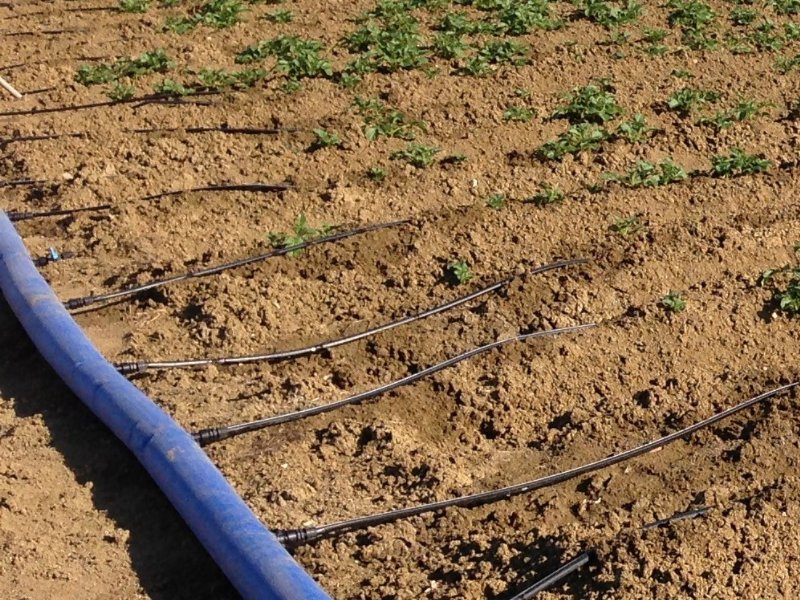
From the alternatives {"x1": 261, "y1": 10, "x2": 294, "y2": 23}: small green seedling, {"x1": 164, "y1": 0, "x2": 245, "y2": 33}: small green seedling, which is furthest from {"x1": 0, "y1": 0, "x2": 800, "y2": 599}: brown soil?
{"x1": 261, "y1": 10, "x2": 294, "y2": 23}: small green seedling

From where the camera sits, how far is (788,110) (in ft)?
29.7

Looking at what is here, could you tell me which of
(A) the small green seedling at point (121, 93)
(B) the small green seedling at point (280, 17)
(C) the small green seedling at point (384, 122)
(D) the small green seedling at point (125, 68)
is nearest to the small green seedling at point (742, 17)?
(C) the small green seedling at point (384, 122)

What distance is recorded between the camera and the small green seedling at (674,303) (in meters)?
6.67

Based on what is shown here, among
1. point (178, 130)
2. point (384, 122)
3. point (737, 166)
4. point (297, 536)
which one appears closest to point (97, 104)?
point (178, 130)

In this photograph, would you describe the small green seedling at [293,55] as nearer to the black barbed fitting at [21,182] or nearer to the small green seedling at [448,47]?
the small green seedling at [448,47]

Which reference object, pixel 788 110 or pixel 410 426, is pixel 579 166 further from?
pixel 410 426

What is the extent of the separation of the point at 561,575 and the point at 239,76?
5729 mm

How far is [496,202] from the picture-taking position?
25.5 ft

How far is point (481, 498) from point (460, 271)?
191 centimetres

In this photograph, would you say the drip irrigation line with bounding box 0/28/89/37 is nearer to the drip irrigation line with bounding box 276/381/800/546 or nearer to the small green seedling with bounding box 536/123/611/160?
the small green seedling with bounding box 536/123/611/160

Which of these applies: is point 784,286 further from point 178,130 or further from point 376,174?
point 178,130

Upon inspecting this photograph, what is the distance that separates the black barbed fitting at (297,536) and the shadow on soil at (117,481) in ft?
1.00

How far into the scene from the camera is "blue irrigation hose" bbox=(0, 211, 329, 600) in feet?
15.8

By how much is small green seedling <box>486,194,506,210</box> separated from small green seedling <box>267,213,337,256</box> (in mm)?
1028
